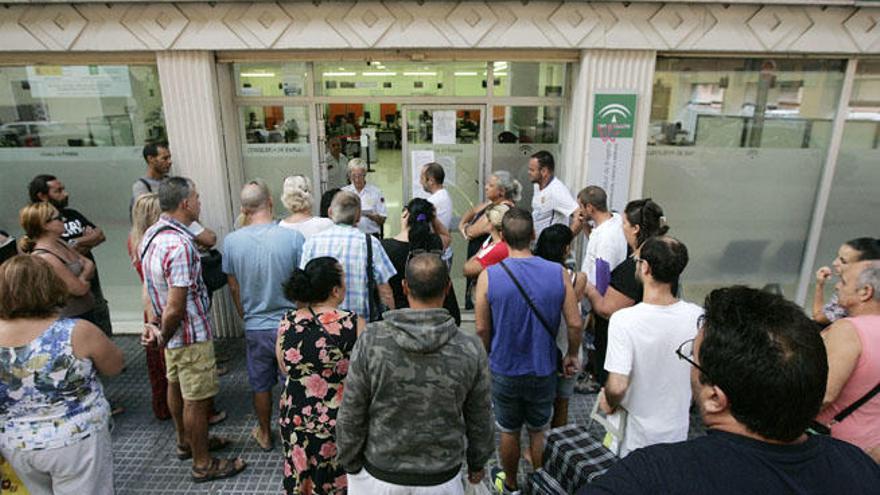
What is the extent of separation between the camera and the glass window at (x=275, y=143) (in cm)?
531

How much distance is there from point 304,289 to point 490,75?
11.8 feet

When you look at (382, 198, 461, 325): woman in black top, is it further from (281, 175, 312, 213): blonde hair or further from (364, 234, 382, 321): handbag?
(281, 175, 312, 213): blonde hair

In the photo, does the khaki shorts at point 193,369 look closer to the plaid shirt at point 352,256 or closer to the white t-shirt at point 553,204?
the plaid shirt at point 352,256

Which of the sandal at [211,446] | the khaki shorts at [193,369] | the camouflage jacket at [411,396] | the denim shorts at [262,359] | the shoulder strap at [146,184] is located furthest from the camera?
the shoulder strap at [146,184]

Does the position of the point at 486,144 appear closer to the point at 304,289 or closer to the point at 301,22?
the point at 301,22

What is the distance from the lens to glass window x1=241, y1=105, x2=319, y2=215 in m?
5.31

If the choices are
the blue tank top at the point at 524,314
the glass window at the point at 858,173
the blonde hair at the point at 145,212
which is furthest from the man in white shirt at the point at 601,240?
the glass window at the point at 858,173

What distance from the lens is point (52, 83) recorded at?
5.15 metres

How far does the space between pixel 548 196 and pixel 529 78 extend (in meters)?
1.35

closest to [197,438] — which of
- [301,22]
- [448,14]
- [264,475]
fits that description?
[264,475]

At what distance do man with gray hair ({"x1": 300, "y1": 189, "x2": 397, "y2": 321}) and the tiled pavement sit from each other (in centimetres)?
133

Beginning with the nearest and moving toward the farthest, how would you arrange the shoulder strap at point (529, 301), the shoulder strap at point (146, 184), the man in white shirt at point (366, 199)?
the shoulder strap at point (529, 301)
the shoulder strap at point (146, 184)
the man in white shirt at point (366, 199)

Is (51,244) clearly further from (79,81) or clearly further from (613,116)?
(613,116)

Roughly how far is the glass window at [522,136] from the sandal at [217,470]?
12.2ft
